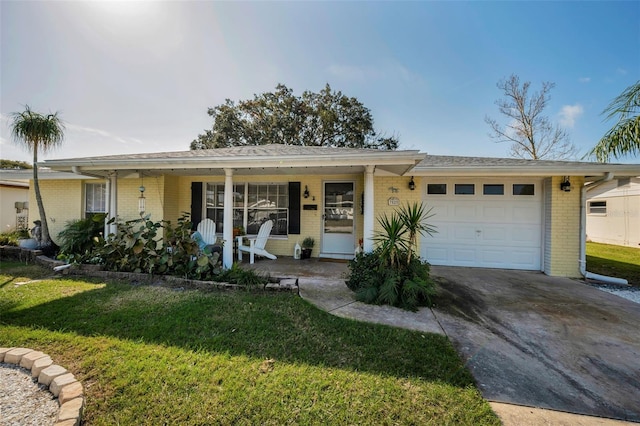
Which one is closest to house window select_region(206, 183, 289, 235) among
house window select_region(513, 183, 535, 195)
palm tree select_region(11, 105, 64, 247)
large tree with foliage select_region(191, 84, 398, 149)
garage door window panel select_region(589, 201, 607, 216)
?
palm tree select_region(11, 105, 64, 247)

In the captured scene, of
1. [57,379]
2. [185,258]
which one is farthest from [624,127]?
[57,379]

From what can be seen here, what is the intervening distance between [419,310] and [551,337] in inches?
59.4

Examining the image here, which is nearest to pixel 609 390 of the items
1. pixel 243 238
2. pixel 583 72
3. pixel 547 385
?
pixel 547 385

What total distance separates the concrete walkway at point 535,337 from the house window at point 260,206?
268 centimetres

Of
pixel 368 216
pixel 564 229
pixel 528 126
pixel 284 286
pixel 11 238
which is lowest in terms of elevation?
pixel 284 286

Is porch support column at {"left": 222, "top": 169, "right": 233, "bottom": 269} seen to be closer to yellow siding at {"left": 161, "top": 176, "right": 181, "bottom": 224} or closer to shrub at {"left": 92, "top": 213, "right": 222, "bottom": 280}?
shrub at {"left": 92, "top": 213, "right": 222, "bottom": 280}

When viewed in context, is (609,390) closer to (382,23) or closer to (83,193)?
(382,23)

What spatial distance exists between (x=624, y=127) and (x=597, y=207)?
11.1 meters

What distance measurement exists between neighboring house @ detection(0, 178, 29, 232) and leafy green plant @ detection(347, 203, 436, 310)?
588 inches

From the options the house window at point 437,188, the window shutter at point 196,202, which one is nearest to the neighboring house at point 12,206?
the window shutter at point 196,202

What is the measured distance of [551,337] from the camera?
316 centimetres

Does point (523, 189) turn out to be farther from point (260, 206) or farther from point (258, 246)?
point (260, 206)

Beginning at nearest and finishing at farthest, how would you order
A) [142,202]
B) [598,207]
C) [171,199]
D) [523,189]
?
[523,189], [142,202], [171,199], [598,207]

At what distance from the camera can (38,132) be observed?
272 inches
